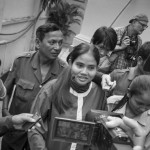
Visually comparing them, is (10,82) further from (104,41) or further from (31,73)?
(104,41)

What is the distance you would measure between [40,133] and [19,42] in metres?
4.82

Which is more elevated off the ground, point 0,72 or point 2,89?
point 2,89

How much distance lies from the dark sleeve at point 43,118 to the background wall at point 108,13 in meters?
3.85

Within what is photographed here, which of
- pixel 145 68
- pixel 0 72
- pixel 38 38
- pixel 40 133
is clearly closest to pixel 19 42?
pixel 0 72

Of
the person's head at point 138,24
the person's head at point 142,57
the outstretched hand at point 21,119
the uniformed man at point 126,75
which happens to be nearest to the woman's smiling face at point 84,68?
the outstretched hand at point 21,119

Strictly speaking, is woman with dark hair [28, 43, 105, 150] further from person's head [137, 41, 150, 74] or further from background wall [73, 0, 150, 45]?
background wall [73, 0, 150, 45]

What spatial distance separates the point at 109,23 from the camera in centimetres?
564

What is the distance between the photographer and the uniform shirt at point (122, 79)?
219cm

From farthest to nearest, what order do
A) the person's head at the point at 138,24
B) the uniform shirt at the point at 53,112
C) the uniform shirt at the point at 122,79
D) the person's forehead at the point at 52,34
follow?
1. the person's head at the point at 138,24
2. the person's forehead at the point at 52,34
3. the uniform shirt at the point at 122,79
4. the uniform shirt at the point at 53,112

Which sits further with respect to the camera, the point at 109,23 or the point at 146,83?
the point at 109,23

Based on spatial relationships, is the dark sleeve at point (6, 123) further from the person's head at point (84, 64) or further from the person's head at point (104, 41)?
the person's head at point (104, 41)

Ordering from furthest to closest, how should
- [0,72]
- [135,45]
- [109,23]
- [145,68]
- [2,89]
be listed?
[109,23] < [0,72] < [135,45] < [145,68] < [2,89]

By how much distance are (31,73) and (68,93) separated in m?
0.65

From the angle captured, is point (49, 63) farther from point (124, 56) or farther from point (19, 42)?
point (19, 42)
